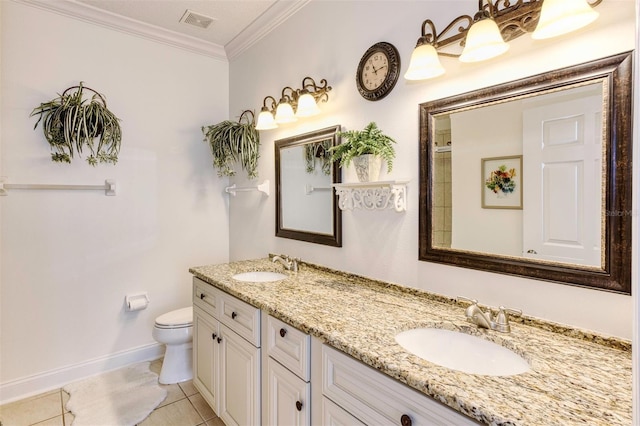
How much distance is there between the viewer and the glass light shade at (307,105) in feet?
6.58

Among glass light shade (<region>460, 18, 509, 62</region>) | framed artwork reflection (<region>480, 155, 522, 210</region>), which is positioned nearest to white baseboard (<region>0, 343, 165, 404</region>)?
framed artwork reflection (<region>480, 155, 522, 210</region>)

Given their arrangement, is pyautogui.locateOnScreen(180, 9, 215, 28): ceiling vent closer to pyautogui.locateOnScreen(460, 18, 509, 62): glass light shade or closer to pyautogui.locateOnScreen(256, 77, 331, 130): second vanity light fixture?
pyautogui.locateOnScreen(256, 77, 331, 130): second vanity light fixture

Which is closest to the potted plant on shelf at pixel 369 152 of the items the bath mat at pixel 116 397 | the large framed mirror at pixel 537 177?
the large framed mirror at pixel 537 177

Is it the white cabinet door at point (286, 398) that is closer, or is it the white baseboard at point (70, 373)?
the white cabinet door at point (286, 398)

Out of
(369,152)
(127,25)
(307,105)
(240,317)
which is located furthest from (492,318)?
(127,25)

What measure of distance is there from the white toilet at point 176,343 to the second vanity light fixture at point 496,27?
2107 millimetres

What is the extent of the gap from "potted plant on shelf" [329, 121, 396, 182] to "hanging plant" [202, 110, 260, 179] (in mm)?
1122

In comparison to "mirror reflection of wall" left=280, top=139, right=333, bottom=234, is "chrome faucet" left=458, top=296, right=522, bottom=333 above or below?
below

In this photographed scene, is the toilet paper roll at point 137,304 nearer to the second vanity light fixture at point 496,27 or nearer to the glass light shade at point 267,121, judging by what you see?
the glass light shade at point 267,121

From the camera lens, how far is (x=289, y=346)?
133 cm

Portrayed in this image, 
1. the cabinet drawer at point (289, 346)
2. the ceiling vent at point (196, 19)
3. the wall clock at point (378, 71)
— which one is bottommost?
the cabinet drawer at point (289, 346)

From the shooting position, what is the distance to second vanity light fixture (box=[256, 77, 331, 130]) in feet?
6.63

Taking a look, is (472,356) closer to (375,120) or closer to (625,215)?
(625,215)

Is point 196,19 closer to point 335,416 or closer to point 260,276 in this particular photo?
point 260,276
